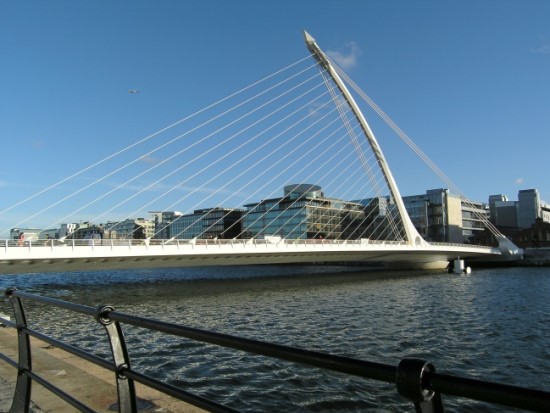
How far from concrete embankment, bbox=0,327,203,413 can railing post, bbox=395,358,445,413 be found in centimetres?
346

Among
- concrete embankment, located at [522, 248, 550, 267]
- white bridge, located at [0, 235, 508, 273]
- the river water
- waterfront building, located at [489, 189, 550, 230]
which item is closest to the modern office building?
waterfront building, located at [489, 189, 550, 230]

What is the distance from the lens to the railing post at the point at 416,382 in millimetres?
1423

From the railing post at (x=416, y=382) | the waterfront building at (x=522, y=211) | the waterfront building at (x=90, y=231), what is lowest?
the railing post at (x=416, y=382)

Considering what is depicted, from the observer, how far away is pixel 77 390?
4.93 m

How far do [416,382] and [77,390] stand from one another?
14.6 feet

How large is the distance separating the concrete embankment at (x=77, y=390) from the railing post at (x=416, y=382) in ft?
11.4

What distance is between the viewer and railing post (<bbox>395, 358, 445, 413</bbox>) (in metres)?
1.42

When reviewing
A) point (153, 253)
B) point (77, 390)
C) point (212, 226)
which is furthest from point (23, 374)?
point (212, 226)

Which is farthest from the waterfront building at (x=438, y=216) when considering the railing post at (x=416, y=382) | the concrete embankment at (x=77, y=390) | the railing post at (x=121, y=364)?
the railing post at (x=416, y=382)

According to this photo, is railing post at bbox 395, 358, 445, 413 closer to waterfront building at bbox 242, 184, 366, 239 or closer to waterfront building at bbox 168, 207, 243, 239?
waterfront building at bbox 242, 184, 366, 239

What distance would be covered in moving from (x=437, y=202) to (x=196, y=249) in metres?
95.3

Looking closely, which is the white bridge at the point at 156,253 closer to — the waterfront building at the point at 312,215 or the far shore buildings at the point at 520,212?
the waterfront building at the point at 312,215

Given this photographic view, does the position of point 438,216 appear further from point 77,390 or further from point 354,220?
point 77,390

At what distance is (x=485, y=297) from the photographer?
94.5ft
